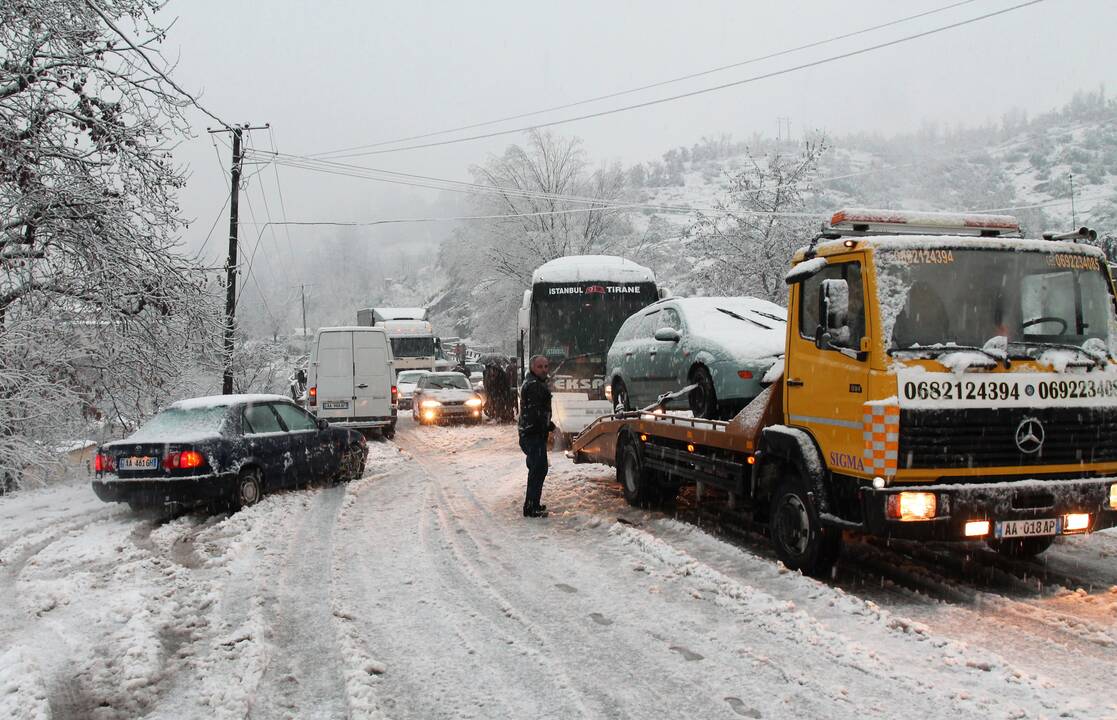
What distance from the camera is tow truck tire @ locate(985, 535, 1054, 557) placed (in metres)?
6.73

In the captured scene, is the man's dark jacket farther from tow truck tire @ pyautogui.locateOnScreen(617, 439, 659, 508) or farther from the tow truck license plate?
the tow truck license plate

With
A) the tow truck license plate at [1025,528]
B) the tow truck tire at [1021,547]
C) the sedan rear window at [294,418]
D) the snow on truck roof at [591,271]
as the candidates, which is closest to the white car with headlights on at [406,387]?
the snow on truck roof at [591,271]

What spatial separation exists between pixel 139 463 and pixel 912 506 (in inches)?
310

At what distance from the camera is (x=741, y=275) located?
28094mm

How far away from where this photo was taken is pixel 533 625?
5281mm

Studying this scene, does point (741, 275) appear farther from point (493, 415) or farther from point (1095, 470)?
point (1095, 470)

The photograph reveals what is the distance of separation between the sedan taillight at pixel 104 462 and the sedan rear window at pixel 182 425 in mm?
315

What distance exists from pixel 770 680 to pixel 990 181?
125950 millimetres

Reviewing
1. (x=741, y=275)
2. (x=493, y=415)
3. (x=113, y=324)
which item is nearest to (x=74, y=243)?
(x=113, y=324)

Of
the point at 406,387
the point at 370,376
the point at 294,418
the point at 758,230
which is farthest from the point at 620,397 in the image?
the point at 406,387

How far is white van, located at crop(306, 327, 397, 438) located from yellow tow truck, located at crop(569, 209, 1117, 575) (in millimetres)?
14292

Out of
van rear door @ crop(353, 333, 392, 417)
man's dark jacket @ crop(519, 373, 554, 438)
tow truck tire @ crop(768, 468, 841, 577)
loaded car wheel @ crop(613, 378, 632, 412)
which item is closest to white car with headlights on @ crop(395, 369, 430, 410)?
van rear door @ crop(353, 333, 392, 417)

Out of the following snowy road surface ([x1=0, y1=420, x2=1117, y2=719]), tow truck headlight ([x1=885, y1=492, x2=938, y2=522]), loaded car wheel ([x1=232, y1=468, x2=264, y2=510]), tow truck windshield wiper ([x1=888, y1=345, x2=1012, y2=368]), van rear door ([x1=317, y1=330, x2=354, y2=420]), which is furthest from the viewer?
van rear door ([x1=317, y1=330, x2=354, y2=420])

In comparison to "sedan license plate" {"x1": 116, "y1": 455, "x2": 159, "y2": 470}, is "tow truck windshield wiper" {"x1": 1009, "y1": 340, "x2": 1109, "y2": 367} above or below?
above
